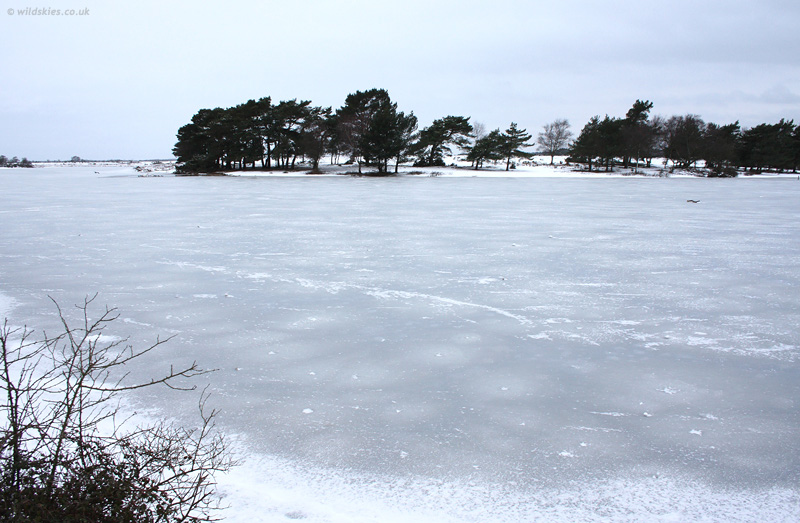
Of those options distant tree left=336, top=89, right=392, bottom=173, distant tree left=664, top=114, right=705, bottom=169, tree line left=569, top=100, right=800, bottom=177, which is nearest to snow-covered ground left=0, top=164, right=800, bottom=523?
distant tree left=336, top=89, right=392, bottom=173

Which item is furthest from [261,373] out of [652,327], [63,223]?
[63,223]

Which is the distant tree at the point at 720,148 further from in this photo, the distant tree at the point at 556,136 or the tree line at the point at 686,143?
the distant tree at the point at 556,136

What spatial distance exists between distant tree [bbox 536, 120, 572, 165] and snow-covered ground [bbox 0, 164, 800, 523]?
83030mm

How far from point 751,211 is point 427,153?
52037mm

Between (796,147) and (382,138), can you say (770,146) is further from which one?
(382,138)

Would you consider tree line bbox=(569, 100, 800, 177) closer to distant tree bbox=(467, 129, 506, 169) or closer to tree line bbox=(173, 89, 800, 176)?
tree line bbox=(173, 89, 800, 176)

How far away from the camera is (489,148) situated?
65625 millimetres

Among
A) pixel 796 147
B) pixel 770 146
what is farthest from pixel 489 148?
pixel 796 147

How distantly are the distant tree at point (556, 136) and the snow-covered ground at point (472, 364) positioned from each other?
272 feet

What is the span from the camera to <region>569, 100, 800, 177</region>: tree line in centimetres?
6578

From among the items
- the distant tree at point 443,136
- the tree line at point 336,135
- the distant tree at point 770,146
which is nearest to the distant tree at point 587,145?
the tree line at point 336,135

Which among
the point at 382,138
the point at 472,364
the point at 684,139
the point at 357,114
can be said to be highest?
the point at 357,114

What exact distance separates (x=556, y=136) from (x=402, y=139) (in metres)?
43.5

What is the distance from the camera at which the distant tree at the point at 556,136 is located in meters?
89.2
